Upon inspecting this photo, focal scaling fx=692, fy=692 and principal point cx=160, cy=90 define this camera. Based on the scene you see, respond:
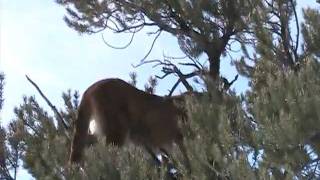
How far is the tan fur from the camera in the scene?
5.00 metres

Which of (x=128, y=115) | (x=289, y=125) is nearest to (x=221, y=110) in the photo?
(x=289, y=125)

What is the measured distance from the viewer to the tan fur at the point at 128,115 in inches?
197

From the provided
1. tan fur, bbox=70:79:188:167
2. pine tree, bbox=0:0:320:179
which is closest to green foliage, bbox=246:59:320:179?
pine tree, bbox=0:0:320:179

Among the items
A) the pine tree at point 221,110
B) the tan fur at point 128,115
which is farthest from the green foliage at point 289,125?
the tan fur at point 128,115

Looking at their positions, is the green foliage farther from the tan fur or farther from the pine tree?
the tan fur

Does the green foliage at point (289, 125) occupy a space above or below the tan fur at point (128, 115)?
below

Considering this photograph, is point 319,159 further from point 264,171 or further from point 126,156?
point 126,156

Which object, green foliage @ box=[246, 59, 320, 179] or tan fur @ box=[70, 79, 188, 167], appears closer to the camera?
green foliage @ box=[246, 59, 320, 179]

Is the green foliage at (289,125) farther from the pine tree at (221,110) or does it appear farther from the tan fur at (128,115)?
the tan fur at (128,115)

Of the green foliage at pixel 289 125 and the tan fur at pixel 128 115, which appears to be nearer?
the green foliage at pixel 289 125

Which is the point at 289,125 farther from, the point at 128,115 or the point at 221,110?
the point at 128,115

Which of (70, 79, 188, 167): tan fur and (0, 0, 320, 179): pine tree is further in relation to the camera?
(70, 79, 188, 167): tan fur

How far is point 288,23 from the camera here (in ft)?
14.7

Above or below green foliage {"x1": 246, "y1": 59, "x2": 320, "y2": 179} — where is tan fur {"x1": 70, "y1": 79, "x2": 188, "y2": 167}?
above
